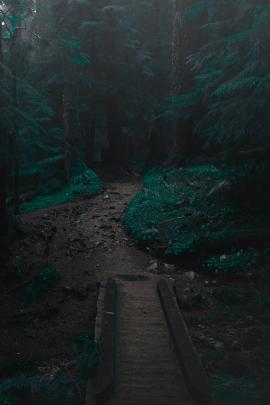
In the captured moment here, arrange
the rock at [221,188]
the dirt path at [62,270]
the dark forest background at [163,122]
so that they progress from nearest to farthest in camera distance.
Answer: the dirt path at [62,270], the dark forest background at [163,122], the rock at [221,188]

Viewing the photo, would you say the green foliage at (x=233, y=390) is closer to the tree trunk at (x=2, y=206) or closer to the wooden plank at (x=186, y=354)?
the wooden plank at (x=186, y=354)

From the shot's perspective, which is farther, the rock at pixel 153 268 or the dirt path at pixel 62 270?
the rock at pixel 153 268

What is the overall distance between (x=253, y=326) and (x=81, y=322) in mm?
3294

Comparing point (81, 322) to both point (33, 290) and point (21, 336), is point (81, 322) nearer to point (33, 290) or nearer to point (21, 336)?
point (21, 336)

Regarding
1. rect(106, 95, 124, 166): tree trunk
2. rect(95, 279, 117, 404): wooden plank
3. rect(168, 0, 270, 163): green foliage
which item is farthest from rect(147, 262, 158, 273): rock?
rect(106, 95, 124, 166): tree trunk

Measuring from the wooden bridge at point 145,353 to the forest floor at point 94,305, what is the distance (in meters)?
0.46

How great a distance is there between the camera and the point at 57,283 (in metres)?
10.5

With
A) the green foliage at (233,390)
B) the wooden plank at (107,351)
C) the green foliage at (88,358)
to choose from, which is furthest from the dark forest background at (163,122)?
Result: the wooden plank at (107,351)

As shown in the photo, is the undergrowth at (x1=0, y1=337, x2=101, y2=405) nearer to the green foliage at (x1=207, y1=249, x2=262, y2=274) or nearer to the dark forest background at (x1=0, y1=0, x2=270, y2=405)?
the dark forest background at (x1=0, y1=0, x2=270, y2=405)

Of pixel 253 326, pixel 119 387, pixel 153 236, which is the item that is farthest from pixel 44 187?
pixel 119 387

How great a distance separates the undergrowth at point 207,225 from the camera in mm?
10508

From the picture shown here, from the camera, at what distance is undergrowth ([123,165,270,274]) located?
34.5 feet

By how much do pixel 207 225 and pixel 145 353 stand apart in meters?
5.61

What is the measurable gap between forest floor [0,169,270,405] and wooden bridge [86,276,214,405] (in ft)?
1.51
